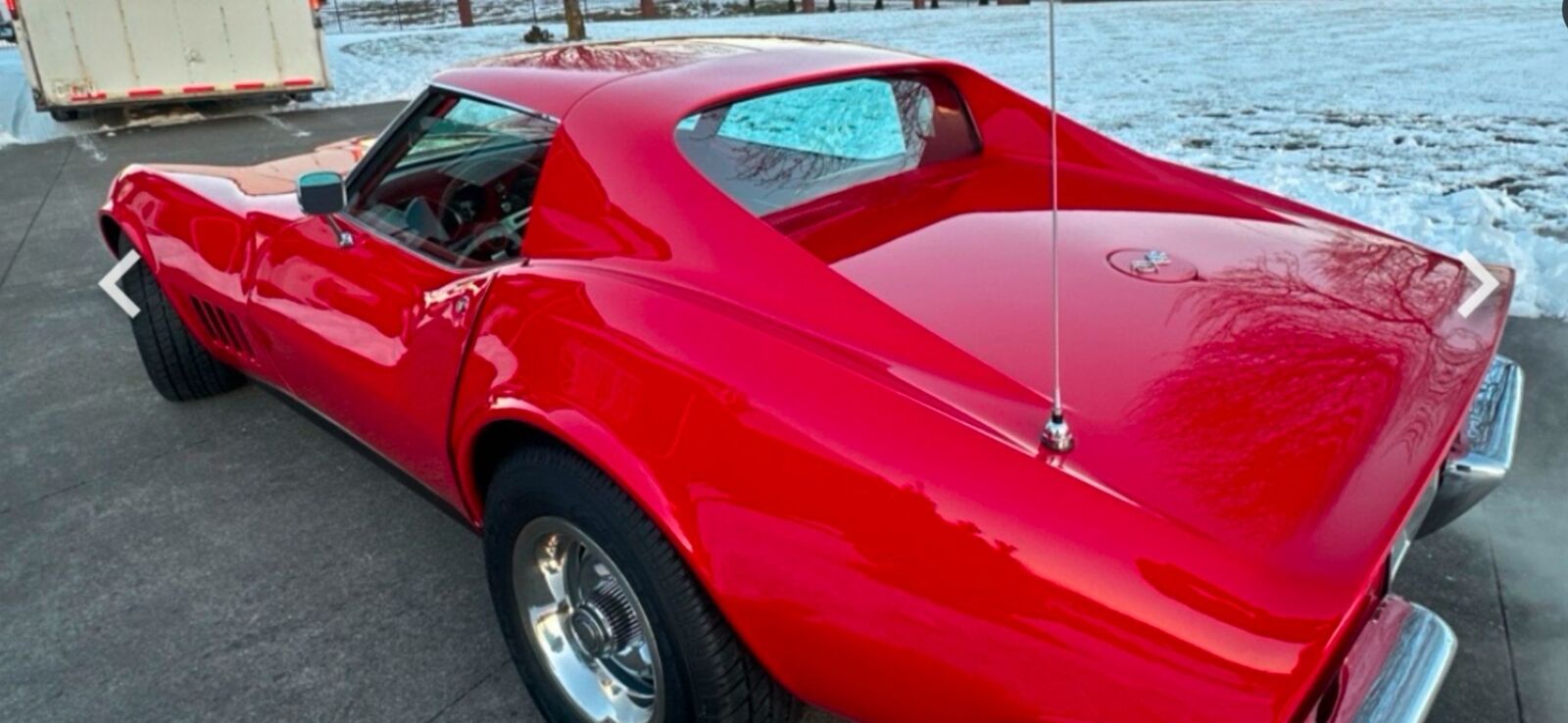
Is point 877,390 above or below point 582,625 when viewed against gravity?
above

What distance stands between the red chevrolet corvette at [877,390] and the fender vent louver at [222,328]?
1.23ft

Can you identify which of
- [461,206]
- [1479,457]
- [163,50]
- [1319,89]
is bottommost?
[1319,89]

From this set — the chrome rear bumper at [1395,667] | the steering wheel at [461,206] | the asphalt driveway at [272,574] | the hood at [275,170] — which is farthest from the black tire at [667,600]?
the hood at [275,170]

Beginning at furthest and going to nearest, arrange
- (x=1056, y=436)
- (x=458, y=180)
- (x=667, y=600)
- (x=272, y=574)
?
(x=272, y=574), (x=458, y=180), (x=667, y=600), (x=1056, y=436)

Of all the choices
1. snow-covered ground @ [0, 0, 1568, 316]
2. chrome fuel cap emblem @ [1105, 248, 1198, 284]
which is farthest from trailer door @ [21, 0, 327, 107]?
chrome fuel cap emblem @ [1105, 248, 1198, 284]

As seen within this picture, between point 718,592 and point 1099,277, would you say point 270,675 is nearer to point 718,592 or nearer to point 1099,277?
point 718,592

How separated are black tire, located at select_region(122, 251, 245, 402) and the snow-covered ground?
5056mm

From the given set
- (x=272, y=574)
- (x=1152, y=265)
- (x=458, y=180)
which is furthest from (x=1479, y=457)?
(x=272, y=574)

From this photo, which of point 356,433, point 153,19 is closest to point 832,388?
point 356,433

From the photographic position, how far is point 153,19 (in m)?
10.2

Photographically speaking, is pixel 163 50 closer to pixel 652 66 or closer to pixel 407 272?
pixel 407 272

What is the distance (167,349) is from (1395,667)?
377 cm

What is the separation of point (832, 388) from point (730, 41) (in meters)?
1.47

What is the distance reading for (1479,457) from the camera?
1.80m
